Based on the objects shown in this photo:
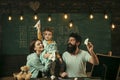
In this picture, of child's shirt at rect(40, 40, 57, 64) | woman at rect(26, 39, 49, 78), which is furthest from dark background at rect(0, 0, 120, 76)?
woman at rect(26, 39, 49, 78)

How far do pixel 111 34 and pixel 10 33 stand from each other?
2.19m

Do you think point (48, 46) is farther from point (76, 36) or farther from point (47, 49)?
point (76, 36)

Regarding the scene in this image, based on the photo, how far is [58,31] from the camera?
655cm

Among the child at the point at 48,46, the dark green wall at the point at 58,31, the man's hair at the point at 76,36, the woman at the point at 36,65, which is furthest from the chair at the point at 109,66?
the dark green wall at the point at 58,31

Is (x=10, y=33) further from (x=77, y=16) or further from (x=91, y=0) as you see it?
(x=91, y=0)

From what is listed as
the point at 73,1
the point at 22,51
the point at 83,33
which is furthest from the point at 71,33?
the point at 22,51

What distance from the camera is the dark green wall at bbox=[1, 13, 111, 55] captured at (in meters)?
6.48

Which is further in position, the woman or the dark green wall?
the dark green wall

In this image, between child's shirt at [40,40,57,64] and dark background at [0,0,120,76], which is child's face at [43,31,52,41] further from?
dark background at [0,0,120,76]

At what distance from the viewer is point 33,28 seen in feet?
21.4

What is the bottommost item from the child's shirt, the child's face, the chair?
the chair

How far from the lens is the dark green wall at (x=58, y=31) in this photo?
6480mm

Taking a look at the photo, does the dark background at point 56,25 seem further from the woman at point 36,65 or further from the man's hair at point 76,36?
the woman at point 36,65

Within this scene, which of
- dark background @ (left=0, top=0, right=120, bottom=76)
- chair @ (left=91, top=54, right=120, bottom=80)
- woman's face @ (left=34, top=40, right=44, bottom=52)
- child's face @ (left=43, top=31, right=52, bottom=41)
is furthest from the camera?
dark background @ (left=0, top=0, right=120, bottom=76)
